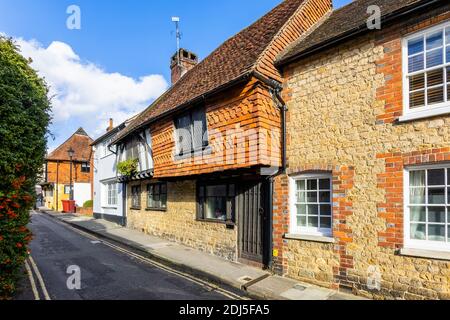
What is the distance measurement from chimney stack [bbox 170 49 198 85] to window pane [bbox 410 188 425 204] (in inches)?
584

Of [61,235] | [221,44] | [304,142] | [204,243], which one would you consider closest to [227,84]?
[304,142]

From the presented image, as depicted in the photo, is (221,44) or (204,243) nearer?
(204,243)

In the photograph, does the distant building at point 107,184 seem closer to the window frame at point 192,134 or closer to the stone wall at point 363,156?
the window frame at point 192,134

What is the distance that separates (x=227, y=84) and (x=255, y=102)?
1.08 m

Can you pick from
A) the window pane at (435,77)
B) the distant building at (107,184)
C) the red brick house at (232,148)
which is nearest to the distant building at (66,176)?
the distant building at (107,184)

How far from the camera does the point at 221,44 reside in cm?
1324

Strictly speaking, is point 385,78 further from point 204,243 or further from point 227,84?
point 204,243

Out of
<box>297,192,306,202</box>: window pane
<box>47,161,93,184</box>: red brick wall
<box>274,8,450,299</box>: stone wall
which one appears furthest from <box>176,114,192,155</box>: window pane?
<box>47,161,93,184</box>: red brick wall

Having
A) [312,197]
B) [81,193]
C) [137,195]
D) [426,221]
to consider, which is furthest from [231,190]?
[81,193]

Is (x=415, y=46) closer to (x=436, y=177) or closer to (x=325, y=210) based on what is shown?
(x=436, y=177)

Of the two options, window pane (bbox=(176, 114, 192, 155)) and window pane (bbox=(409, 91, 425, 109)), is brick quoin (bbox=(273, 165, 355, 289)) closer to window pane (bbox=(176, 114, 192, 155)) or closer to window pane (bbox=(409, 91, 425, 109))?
window pane (bbox=(409, 91, 425, 109))

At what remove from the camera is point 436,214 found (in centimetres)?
504

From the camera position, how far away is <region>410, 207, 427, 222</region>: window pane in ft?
17.0

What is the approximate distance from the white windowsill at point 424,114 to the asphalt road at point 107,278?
5.35m
